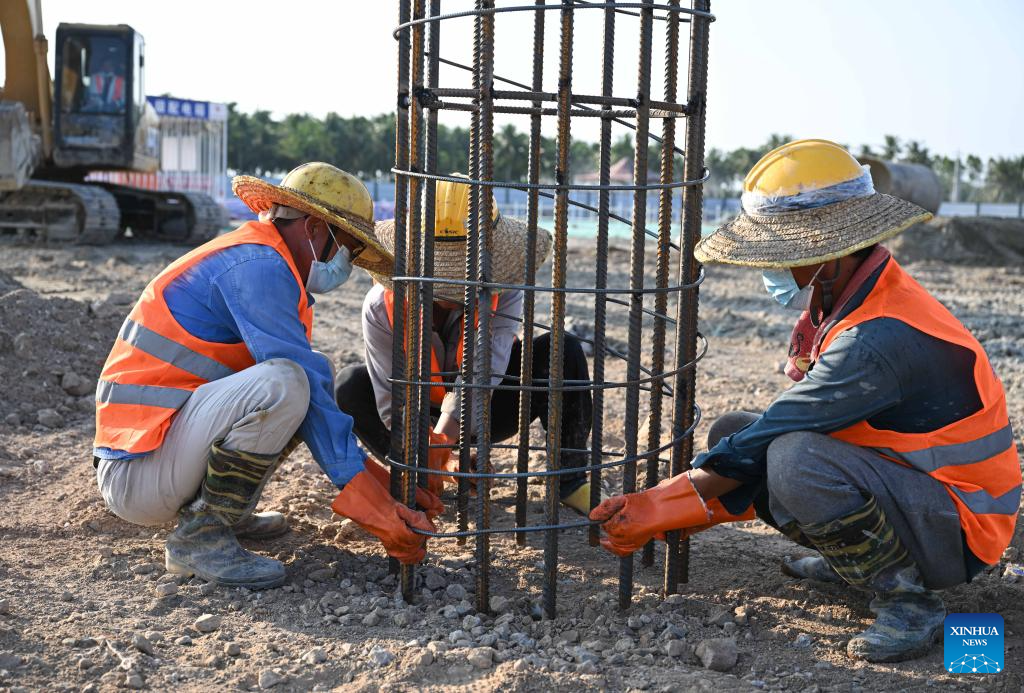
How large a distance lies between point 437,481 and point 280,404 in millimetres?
839

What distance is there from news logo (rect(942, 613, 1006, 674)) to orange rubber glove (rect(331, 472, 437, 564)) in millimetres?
1534

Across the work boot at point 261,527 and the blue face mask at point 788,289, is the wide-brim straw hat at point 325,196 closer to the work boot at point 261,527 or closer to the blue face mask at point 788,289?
the work boot at point 261,527

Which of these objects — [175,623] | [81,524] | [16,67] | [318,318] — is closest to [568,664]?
[175,623]

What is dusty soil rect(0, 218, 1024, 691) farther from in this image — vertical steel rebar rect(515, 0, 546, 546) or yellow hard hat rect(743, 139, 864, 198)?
yellow hard hat rect(743, 139, 864, 198)

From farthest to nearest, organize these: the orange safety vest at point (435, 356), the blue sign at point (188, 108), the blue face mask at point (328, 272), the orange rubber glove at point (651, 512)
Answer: the blue sign at point (188, 108)
the orange safety vest at point (435, 356)
the blue face mask at point (328, 272)
the orange rubber glove at point (651, 512)

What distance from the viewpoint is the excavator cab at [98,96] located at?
1373 cm

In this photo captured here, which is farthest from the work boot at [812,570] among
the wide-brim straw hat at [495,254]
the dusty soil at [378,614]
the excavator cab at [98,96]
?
the excavator cab at [98,96]

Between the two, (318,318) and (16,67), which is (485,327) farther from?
(16,67)

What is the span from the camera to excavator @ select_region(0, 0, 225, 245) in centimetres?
1334

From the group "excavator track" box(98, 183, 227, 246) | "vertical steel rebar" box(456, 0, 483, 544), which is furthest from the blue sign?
"vertical steel rebar" box(456, 0, 483, 544)

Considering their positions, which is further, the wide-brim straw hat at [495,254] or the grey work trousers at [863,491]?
the wide-brim straw hat at [495,254]

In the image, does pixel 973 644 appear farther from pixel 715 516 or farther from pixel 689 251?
pixel 689 251

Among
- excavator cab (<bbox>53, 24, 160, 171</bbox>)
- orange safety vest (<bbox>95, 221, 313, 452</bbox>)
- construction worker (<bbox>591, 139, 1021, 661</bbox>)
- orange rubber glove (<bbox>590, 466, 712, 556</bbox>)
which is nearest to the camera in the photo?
construction worker (<bbox>591, 139, 1021, 661</bbox>)

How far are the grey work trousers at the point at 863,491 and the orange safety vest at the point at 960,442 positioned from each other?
0.14 ft
